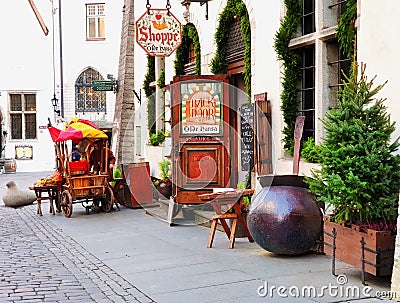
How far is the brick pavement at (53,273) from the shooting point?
664 cm

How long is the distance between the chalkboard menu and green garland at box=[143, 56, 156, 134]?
6.39 metres

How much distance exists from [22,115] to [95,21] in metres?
6.46

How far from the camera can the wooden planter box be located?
5.99 m

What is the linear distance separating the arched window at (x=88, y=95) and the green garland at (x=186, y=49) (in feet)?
67.7

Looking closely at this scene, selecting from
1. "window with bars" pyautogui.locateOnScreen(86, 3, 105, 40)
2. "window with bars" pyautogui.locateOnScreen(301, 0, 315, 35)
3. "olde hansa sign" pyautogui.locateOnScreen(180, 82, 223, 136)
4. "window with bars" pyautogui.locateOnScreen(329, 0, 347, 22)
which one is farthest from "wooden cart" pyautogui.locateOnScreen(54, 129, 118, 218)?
"window with bars" pyautogui.locateOnScreen(86, 3, 105, 40)

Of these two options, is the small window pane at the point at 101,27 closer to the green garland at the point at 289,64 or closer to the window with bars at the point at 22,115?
the window with bars at the point at 22,115

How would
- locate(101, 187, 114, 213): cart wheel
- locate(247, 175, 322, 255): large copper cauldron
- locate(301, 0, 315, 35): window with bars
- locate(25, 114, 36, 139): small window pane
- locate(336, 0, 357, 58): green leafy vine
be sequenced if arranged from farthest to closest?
1. locate(25, 114, 36, 139): small window pane
2. locate(101, 187, 114, 213): cart wheel
3. locate(301, 0, 315, 35): window with bars
4. locate(336, 0, 357, 58): green leafy vine
5. locate(247, 175, 322, 255): large copper cauldron

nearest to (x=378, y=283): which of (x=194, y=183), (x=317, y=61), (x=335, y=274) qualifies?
(x=335, y=274)

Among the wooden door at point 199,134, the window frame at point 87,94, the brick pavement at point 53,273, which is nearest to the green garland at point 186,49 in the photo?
the wooden door at point 199,134

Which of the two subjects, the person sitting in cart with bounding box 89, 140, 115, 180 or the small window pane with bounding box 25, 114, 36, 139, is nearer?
the person sitting in cart with bounding box 89, 140, 115, 180

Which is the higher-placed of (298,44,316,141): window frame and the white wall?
the white wall

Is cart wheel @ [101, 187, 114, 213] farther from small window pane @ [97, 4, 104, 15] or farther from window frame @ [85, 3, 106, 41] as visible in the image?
small window pane @ [97, 4, 104, 15]

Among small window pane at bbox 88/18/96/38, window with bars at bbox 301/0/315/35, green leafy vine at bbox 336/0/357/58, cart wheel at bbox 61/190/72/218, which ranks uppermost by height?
small window pane at bbox 88/18/96/38

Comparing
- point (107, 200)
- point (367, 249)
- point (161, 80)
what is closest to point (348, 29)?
point (367, 249)
